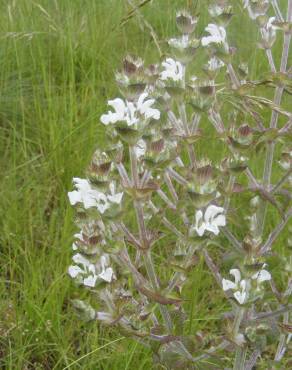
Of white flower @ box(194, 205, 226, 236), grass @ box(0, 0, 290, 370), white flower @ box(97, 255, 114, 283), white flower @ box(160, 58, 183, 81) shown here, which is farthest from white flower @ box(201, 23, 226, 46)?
grass @ box(0, 0, 290, 370)

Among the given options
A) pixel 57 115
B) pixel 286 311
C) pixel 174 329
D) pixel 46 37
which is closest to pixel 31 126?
pixel 57 115

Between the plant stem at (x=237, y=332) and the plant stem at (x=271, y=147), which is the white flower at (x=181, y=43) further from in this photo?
the plant stem at (x=237, y=332)

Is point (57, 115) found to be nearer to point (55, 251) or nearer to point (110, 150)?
point (55, 251)

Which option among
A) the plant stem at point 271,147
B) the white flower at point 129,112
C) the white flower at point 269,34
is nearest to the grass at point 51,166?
the plant stem at point 271,147

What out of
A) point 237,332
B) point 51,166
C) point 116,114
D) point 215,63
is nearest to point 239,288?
point 237,332

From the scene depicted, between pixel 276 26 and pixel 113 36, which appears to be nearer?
pixel 276 26

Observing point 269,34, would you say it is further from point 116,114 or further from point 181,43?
point 116,114

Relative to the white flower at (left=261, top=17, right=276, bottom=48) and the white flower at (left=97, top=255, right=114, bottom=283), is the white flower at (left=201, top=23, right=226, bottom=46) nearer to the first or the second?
the white flower at (left=261, top=17, right=276, bottom=48)
